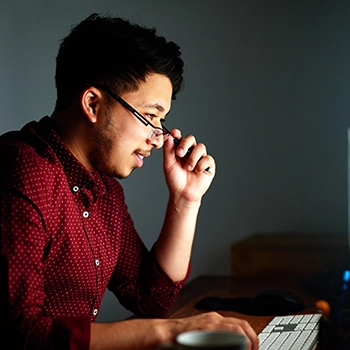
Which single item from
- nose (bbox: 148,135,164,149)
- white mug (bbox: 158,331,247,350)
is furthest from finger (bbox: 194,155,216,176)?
white mug (bbox: 158,331,247,350)

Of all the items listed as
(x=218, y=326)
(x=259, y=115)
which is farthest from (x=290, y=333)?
(x=259, y=115)

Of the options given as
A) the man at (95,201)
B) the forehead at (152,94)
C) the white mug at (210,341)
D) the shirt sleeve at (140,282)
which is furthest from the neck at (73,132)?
the white mug at (210,341)

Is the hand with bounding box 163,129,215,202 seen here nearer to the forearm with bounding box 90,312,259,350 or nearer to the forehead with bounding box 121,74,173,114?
the forehead with bounding box 121,74,173,114

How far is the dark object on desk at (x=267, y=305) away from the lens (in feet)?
5.15

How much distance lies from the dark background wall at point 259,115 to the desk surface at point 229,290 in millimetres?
474

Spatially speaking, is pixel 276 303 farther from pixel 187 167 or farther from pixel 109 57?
pixel 109 57

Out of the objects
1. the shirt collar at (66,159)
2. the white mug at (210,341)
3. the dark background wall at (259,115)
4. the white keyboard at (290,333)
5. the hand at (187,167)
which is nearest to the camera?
the white mug at (210,341)

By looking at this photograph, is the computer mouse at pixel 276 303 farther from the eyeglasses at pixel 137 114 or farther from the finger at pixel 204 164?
the eyeglasses at pixel 137 114

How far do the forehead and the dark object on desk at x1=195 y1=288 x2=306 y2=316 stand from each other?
0.54m

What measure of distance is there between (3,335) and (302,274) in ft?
4.70

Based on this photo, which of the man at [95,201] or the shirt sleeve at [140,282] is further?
the shirt sleeve at [140,282]

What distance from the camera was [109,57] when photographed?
4.81ft

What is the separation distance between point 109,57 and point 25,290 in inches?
24.3

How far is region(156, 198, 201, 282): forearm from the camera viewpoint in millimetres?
1630
